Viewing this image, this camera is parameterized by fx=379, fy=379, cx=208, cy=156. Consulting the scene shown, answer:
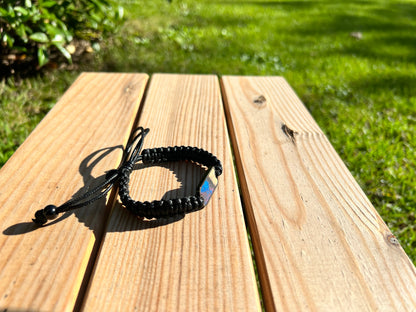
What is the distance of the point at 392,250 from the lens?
81 cm

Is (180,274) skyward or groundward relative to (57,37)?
skyward

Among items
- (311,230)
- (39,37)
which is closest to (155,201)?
(311,230)

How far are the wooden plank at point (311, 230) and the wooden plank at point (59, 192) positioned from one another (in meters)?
0.37

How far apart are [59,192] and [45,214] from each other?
0.42 ft

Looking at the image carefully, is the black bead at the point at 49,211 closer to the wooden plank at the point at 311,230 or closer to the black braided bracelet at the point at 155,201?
the black braided bracelet at the point at 155,201

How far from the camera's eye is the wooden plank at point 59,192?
2.28 ft

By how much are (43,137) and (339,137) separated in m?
2.20

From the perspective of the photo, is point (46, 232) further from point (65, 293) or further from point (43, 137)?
point (43, 137)

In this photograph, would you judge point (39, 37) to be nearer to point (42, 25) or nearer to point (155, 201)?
point (42, 25)

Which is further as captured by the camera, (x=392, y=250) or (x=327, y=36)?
(x=327, y=36)

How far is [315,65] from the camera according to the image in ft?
13.7

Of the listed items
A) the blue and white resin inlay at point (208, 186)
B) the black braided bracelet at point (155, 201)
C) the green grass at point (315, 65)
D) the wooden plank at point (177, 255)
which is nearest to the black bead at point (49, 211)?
the black braided bracelet at point (155, 201)

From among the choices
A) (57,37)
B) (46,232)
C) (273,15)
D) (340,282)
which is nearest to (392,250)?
(340,282)

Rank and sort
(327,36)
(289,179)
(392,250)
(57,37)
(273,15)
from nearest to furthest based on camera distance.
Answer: (392,250) < (289,179) < (57,37) < (327,36) < (273,15)
